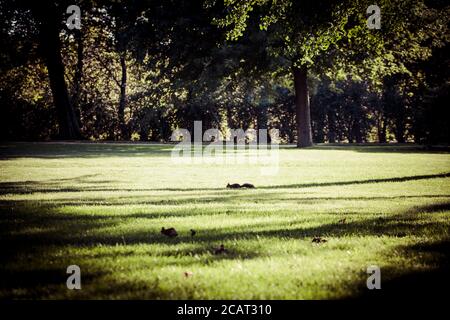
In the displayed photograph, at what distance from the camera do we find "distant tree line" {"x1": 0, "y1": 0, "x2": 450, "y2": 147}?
20.1 metres

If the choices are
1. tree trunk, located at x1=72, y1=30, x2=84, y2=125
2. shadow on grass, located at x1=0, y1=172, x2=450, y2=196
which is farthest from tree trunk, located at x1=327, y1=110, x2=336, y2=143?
shadow on grass, located at x1=0, y1=172, x2=450, y2=196

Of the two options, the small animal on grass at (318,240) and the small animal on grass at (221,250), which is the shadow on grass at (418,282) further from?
the small animal on grass at (221,250)

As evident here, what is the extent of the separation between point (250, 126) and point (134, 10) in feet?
103

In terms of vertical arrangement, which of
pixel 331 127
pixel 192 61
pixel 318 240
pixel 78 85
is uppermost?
pixel 78 85

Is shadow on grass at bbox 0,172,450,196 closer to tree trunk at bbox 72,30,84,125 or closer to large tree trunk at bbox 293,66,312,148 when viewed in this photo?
large tree trunk at bbox 293,66,312,148

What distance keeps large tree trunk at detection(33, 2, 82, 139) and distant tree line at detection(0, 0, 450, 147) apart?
0.09 metres

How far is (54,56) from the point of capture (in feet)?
111

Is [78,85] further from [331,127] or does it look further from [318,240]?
[318,240]

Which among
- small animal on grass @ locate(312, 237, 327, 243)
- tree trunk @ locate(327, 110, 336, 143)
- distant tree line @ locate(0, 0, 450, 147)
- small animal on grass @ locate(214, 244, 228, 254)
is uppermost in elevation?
distant tree line @ locate(0, 0, 450, 147)

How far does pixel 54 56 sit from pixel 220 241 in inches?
1331

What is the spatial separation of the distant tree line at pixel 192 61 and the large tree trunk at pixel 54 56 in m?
0.09

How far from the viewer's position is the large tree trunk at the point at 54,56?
3291 cm

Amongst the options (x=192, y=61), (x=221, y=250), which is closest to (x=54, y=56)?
(x=192, y=61)
